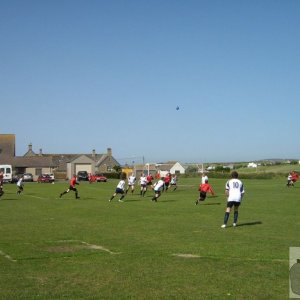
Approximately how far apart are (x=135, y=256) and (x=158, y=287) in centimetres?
268

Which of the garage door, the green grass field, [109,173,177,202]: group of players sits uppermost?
the garage door

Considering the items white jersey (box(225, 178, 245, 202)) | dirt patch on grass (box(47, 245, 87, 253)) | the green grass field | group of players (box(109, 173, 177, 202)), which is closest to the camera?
the green grass field

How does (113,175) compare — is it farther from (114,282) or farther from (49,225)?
(114,282)

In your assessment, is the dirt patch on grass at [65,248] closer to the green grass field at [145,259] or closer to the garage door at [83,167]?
the green grass field at [145,259]

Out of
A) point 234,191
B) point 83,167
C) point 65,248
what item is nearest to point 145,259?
point 65,248

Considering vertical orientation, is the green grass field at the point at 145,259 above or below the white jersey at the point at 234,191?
below

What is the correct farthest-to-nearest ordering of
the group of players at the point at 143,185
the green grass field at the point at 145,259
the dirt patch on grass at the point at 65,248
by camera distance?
the group of players at the point at 143,185, the dirt patch on grass at the point at 65,248, the green grass field at the point at 145,259

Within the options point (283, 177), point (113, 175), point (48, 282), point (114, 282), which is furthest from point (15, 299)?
point (113, 175)

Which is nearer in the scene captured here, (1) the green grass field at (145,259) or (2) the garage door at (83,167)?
(1) the green grass field at (145,259)

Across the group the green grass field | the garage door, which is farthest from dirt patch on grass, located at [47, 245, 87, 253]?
the garage door

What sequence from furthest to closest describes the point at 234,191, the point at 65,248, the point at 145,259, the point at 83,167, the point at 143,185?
the point at 83,167 < the point at 143,185 < the point at 234,191 < the point at 65,248 < the point at 145,259

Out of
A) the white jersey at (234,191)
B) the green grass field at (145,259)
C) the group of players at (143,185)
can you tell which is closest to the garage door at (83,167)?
the group of players at (143,185)

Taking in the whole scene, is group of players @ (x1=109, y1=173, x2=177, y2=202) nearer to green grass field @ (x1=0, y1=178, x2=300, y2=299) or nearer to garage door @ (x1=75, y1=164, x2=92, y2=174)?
green grass field @ (x1=0, y1=178, x2=300, y2=299)

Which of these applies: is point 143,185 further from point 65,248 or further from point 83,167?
point 83,167
